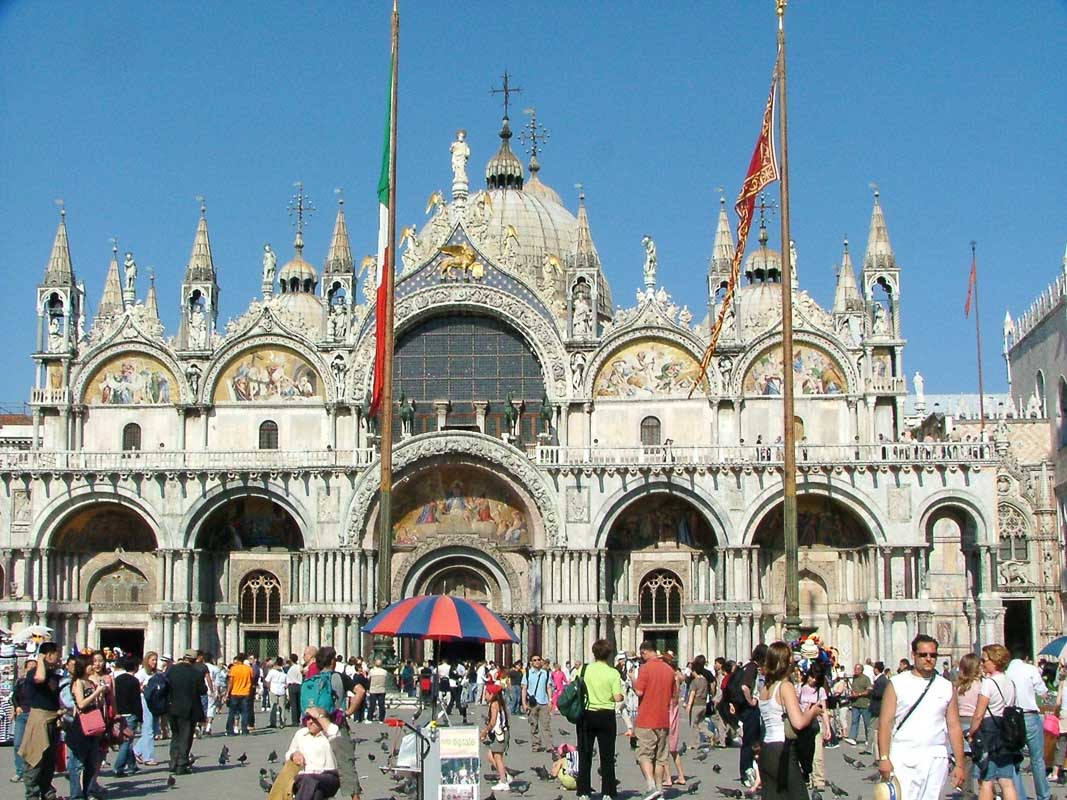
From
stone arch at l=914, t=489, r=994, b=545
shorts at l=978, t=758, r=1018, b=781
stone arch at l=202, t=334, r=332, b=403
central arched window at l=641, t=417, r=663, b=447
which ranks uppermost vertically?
stone arch at l=202, t=334, r=332, b=403

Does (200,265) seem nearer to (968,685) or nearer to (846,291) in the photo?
(846,291)

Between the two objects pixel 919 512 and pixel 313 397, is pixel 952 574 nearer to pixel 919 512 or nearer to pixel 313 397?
pixel 919 512

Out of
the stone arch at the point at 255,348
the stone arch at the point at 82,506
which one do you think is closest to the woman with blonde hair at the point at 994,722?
the stone arch at the point at 82,506

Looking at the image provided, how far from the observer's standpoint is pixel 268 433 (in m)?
54.6

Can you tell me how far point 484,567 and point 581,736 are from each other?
103ft

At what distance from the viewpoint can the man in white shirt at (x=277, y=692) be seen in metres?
36.2

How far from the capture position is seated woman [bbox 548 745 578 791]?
22.4 metres

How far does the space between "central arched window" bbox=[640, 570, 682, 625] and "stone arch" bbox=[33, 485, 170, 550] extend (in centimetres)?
1550

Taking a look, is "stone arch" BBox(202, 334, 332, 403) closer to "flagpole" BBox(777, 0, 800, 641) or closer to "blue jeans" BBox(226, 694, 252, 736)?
"blue jeans" BBox(226, 694, 252, 736)

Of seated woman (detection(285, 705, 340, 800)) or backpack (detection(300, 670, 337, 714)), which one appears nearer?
seated woman (detection(285, 705, 340, 800))

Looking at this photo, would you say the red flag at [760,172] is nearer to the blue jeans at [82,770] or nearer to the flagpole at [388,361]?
the flagpole at [388,361]

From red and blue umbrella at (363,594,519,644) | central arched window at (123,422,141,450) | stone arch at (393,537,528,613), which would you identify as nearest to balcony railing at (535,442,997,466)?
stone arch at (393,537,528,613)

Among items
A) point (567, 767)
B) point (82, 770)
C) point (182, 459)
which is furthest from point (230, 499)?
point (82, 770)

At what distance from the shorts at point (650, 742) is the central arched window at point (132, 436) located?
1465 inches
